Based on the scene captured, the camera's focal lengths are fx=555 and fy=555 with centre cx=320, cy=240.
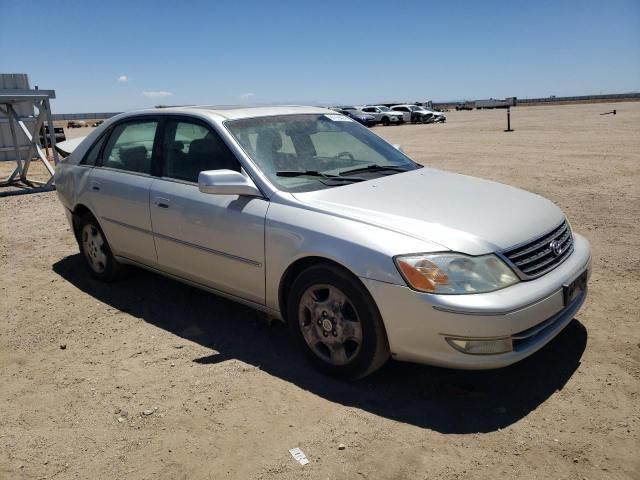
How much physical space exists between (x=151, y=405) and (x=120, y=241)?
200 cm

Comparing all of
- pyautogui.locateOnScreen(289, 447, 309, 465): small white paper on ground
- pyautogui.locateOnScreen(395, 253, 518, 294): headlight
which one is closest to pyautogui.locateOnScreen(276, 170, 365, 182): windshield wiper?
pyautogui.locateOnScreen(395, 253, 518, 294): headlight

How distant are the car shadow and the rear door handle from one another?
3.12 feet

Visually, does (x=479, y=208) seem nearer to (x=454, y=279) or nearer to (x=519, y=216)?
(x=519, y=216)

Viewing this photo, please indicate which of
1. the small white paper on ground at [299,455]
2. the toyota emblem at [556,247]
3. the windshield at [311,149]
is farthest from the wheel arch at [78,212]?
the toyota emblem at [556,247]

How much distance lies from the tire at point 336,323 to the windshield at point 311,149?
2.28ft

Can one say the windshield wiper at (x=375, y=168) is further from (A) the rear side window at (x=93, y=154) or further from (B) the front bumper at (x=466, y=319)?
(A) the rear side window at (x=93, y=154)

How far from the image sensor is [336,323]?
11.0 feet

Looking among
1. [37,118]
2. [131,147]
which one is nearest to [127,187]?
[131,147]

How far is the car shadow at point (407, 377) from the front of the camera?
3.09 metres

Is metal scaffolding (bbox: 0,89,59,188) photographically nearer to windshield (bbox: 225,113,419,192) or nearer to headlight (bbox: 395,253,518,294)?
windshield (bbox: 225,113,419,192)

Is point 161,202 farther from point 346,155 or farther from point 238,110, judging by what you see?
point 346,155

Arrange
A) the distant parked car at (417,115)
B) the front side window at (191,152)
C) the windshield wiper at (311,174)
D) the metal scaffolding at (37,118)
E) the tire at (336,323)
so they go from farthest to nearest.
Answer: the distant parked car at (417,115)
the metal scaffolding at (37,118)
the front side window at (191,152)
the windshield wiper at (311,174)
the tire at (336,323)

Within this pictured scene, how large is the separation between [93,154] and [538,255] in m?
4.06

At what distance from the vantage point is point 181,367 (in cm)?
375
